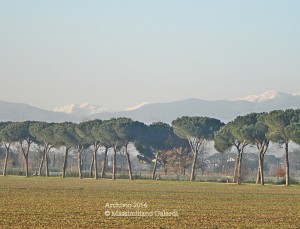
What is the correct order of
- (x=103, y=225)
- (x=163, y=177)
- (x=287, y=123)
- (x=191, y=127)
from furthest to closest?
(x=163, y=177), (x=191, y=127), (x=287, y=123), (x=103, y=225)

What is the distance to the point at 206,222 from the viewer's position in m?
Answer: 36.8

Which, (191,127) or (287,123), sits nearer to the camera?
(287,123)

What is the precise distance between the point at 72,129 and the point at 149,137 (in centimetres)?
1562

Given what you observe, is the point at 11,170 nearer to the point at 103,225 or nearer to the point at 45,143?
the point at 45,143

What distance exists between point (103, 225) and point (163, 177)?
11265cm

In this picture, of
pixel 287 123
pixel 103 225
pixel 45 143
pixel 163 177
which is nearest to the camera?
pixel 103 225

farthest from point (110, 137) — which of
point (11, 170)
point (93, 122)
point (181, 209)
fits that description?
point (181, 209)

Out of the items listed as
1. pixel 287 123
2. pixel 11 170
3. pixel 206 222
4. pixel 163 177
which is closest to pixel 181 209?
pixel 206 222

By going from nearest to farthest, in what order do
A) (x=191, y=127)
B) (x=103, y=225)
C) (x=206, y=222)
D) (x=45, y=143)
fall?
1. (x=103, y=225)
2. (x=206, y=222)
3. (x=191, y=127)
4. (x=45, y=143)

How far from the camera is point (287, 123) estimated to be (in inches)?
4345

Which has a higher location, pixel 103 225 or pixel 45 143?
pixel 45 143

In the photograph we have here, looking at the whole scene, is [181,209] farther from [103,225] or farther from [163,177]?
[163,177]

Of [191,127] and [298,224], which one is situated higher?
[191,127]

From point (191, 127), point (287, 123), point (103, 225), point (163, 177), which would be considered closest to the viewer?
point (103, 225)
